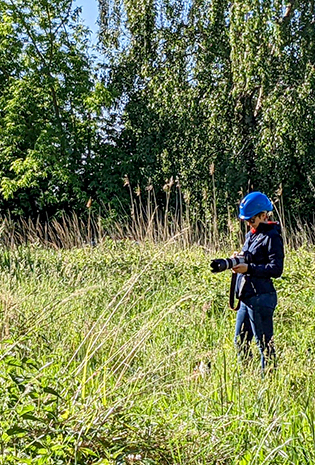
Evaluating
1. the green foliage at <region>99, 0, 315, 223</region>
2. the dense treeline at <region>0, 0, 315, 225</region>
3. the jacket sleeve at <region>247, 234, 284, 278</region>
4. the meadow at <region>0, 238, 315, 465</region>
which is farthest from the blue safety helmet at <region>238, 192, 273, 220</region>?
the green foliage at <region>99, 0, 315, 223</region>

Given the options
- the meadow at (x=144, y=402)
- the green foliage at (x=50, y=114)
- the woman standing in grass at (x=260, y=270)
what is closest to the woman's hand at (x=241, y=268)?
the woman standing in grass at (x=260, y=270)

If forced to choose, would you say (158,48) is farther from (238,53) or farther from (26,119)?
(26,119)

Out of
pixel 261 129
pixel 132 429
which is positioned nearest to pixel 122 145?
pixel 261 129

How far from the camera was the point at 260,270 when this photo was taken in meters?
4.09

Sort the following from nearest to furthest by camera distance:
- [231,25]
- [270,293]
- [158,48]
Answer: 1. [270,293]
2. [231,25]
3. [158,48]

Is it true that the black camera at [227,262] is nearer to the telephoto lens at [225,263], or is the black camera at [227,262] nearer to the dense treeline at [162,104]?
the telephoto lens at [225,263]

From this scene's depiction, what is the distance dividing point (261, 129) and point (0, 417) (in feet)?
39.8

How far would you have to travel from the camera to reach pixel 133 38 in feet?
53.5

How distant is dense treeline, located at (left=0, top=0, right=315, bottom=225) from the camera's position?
13141 mm

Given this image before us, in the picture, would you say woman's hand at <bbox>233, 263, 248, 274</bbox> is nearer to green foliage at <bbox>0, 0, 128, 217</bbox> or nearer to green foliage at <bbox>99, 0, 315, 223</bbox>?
green foliage at <bbox>99, 0, 315, 223</bbox>

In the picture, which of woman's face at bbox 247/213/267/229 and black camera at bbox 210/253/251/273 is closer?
black camera at bbox 210/253/251/273

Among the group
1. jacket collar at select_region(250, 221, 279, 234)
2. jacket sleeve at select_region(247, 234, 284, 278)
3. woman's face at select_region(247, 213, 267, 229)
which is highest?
woman's face at select_region(247, 213, 267, 229)

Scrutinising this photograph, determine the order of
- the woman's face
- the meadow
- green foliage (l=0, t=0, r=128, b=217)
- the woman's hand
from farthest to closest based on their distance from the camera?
green foliage (l=0, t=0, r=128, b=217), the woman's face, the woman's hand, the meadow

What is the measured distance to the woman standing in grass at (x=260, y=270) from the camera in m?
4.10
